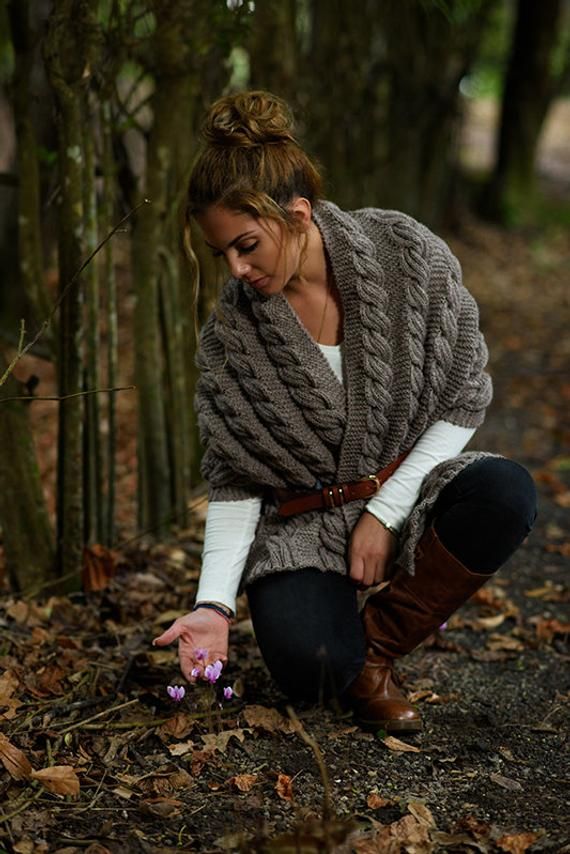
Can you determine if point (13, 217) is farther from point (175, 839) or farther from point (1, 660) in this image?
point (175, 839)

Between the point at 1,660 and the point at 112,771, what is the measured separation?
1.81 ft

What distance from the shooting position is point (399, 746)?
100.0 inches

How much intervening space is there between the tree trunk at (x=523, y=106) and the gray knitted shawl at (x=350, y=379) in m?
12.0

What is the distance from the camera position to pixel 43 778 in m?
2.24

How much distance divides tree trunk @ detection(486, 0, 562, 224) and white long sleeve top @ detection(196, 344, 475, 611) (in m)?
12.2

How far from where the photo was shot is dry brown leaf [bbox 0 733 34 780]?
7.35ft

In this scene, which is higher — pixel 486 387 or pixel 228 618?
pixel 486 387

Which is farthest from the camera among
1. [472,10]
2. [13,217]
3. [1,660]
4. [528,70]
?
[528,70]

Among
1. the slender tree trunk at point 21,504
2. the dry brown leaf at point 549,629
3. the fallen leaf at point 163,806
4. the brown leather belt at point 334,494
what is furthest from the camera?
the dry brown leaf at point 549,629

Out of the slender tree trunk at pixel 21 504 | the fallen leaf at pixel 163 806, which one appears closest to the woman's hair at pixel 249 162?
the slender tree trunk at pixel 21 504

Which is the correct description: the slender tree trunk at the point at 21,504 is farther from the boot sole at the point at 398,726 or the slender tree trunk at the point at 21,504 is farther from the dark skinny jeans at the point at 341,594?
the boot sole at the point at 398,726

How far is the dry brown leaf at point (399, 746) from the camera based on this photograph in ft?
8.29

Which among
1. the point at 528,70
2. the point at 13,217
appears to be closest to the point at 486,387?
the point at 13,217

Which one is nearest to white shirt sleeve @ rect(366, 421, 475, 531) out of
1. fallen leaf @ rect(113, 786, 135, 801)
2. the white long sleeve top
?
the white long sleeve top
